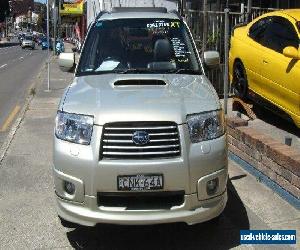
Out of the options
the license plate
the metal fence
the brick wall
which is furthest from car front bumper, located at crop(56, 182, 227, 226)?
the metal fence

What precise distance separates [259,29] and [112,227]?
180 inches

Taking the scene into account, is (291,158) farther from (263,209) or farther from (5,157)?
(5,157)

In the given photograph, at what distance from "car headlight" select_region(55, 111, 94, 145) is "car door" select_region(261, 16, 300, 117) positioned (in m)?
3.51

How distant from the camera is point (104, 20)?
5941 millimetres

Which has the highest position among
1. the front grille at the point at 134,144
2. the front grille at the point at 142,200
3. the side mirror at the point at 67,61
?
the side mirror at the point at 67,61

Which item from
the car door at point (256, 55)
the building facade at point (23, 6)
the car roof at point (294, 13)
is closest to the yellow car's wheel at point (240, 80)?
the car door at point (256, 55)

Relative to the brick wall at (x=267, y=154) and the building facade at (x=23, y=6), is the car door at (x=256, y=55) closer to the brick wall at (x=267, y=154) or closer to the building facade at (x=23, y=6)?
the brick wall at (x=267, y=154)

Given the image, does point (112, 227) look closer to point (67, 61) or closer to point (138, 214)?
point (138, 214)

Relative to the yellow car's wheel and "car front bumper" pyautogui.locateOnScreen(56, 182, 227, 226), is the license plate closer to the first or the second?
"car front bumper" pyautogui.locateOnScreen(56, 182, 227, 226)

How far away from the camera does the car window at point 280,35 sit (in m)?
7.15

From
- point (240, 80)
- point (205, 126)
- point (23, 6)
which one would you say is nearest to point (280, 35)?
point (240, 80)

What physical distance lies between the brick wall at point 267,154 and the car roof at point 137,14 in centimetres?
181

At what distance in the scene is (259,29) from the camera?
26.4ft

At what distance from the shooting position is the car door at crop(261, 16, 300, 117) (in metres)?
6.71
